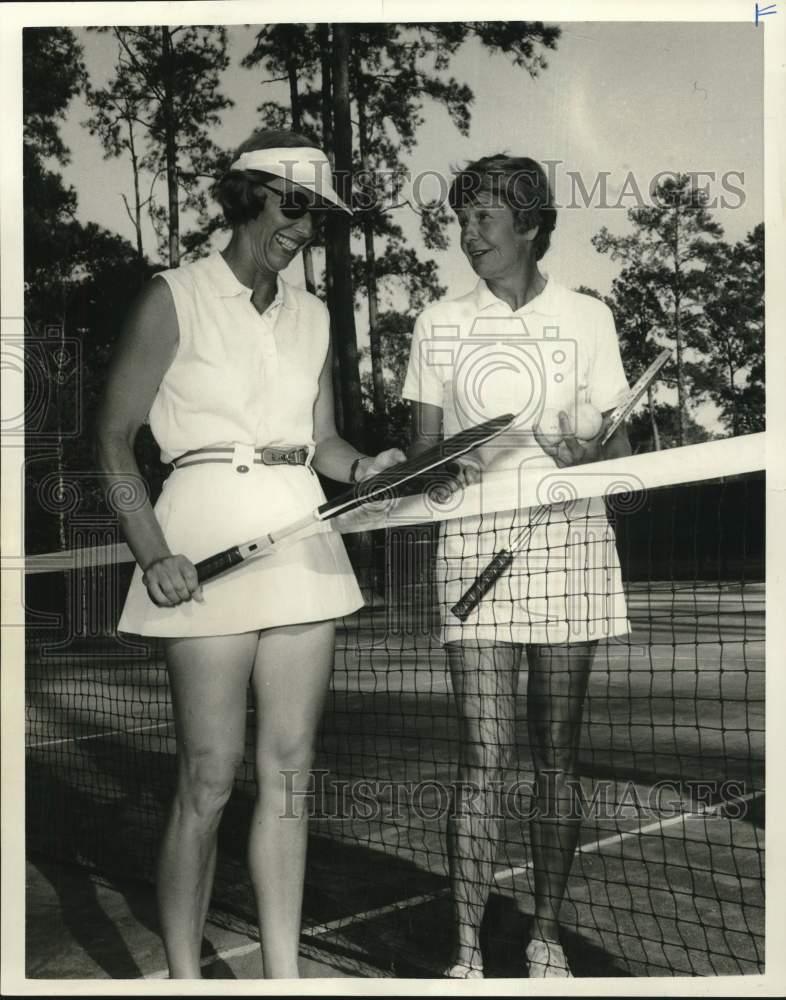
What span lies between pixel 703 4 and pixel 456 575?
1495 millimetres

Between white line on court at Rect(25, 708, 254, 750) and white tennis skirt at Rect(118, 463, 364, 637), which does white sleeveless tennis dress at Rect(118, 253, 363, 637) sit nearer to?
white tennis skirt at Rect(118, 463, 364, 637)

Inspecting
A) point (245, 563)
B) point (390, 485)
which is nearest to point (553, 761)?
point (390, 485)

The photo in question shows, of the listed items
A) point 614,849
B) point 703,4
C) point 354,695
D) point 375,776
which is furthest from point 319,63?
point 614,849

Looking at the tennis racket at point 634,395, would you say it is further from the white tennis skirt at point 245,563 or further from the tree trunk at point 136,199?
the tree trunk at point 136,199

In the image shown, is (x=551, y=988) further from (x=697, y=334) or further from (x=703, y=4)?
(x=703, y=4)

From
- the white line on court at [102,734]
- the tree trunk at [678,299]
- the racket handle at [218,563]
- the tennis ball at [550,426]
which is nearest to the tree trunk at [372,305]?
the tennis ball at [550,426]

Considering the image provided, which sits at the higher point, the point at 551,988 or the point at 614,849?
the point at 614,849

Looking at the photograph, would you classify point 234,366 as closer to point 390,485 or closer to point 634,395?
point 390,485

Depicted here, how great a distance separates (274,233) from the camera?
279 centimetres

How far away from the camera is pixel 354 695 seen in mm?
3098

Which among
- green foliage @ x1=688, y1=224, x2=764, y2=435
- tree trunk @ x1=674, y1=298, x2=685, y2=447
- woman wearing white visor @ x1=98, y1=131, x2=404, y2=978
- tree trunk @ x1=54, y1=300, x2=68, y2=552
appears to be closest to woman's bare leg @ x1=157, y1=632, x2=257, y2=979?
woman wearing white visor @ x1=98, y1=131, x2=404, y2=978

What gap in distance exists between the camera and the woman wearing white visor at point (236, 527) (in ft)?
8.77

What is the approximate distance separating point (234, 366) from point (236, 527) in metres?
0.37

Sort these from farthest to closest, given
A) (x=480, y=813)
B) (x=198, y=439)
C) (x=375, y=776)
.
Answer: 1. (x=375, y=776)
2. (x=480, y=813)
3. (x=198, y=439)
